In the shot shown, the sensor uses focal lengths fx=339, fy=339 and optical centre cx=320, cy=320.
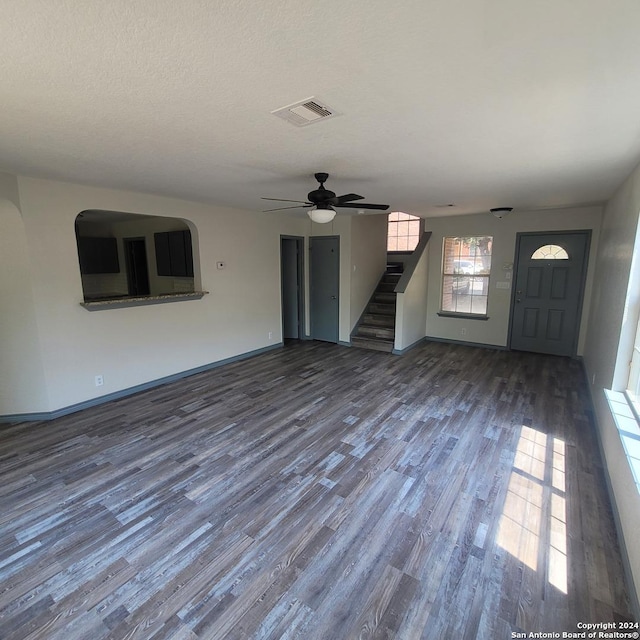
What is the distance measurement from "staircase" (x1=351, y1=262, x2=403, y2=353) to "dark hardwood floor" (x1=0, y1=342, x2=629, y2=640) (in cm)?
235

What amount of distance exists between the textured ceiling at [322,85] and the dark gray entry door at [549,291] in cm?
284

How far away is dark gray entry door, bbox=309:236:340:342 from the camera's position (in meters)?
6.34

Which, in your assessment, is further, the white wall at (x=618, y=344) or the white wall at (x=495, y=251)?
the white wall at (x=495, y=251)

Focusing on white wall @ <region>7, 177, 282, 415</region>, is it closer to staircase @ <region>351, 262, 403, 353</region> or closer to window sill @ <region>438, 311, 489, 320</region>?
staircase @ <region>351, 262, 403, 353</region>

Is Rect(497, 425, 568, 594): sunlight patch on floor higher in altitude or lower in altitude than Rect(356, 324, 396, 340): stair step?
lower

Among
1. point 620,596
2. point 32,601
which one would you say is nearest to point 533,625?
point 620,596

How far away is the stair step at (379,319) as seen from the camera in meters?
6.47

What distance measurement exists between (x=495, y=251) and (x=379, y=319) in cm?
236

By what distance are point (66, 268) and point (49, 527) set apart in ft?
8.23

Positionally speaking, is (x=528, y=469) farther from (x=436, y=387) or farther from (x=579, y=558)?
(x=436, y=387)

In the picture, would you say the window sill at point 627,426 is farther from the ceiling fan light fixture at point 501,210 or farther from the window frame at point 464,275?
the window frame at point 464,275

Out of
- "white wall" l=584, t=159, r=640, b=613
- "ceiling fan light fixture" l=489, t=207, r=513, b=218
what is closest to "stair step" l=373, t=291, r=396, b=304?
"ceiling fan light fixture" l=489, t=207, r=513, b=218

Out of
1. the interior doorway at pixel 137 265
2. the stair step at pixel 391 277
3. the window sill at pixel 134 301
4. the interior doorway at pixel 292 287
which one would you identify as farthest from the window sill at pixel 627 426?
the interior doorway at pixel 137 265

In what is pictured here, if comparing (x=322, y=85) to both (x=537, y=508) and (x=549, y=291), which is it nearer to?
(x=537, y=508)
